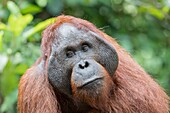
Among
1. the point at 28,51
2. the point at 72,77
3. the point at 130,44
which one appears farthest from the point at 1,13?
the point at 72,77

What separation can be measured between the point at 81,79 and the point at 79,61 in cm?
13

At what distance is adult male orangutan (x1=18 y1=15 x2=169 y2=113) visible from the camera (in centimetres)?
382

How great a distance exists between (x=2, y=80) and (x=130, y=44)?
1438 mm

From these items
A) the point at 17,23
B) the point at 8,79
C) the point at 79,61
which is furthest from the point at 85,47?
the point at 8,79

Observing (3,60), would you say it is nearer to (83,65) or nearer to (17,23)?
(17,23)

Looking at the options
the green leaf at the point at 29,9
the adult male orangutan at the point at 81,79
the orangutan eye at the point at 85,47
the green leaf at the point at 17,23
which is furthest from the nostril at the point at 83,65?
the green leaf at the point at 29,9

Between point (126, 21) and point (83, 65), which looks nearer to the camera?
point (83, 65)

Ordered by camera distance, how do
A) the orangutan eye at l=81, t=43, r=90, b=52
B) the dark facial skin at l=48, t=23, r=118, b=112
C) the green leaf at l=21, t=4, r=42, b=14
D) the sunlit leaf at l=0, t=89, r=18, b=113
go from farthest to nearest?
1. the green leaf at l=21, t=4, r=42, b=14
2. the sunlit leaf at l=0, t=89, r=18, b=113
3. the orangutan eye at l=81, t=43, r=90, b=52
4. the dark facial skin at l=48, t=23, r=118, b=112

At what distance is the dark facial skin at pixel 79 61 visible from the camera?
377cm

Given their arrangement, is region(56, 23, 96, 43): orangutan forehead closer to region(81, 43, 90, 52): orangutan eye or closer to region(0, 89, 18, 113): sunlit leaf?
region(81, 43, 90, 52): orangutan eye

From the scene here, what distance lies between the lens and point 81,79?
3.75 meters

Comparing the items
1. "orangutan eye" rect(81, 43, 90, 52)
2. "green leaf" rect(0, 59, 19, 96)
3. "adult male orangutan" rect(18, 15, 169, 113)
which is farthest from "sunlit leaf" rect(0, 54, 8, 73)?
"orangutan eye" rect(81, 43, 90, 52)

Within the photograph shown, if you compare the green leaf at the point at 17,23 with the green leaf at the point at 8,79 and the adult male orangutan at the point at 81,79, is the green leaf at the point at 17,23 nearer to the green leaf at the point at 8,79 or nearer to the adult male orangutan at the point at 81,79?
the green leaf at the point at 8,79

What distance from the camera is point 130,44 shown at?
18.6 feet
